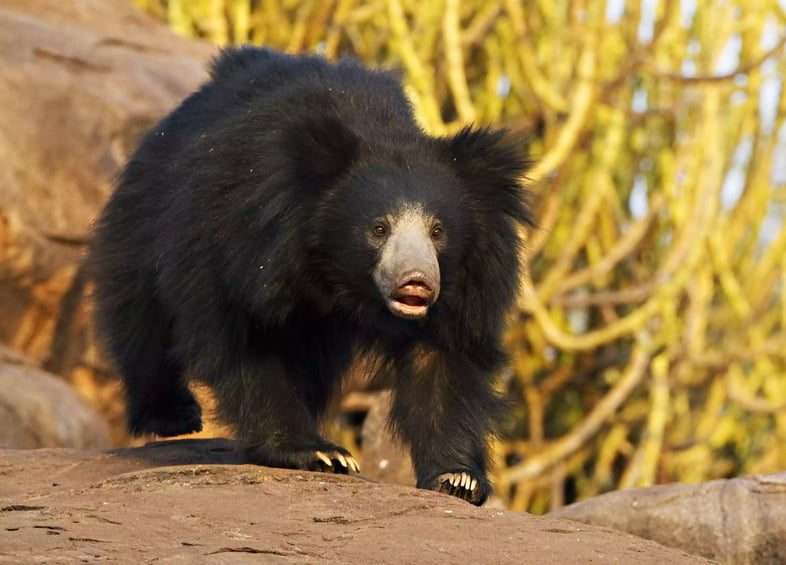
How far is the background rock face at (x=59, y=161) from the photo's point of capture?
698cm

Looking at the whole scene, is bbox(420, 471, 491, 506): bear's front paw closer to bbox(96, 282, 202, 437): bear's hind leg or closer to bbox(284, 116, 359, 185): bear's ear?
bbox(284, 116, 359, 185): bear's ear

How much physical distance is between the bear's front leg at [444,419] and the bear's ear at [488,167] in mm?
428

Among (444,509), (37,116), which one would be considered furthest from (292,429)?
(37,116)

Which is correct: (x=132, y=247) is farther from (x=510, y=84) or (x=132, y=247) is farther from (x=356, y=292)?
(x=510, y=84)

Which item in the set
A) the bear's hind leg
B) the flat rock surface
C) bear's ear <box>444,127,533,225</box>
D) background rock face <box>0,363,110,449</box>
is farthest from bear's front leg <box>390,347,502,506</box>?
background rock face <box>0,363,110,449</box>

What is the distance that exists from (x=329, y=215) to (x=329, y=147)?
0.58 ft

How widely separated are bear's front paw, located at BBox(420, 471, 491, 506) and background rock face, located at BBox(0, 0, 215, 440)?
3.30 meters

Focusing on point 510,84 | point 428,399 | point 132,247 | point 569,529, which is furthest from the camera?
point 510,84

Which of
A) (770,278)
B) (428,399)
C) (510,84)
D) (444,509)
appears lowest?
(444,509)

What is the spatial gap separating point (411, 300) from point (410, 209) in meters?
0.29

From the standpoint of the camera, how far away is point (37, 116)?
7.12 m

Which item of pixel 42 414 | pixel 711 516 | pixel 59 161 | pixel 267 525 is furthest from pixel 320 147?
pixel 59 161

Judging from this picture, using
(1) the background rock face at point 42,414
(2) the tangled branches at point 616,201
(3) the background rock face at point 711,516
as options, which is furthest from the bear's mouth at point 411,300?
(2) the tangled branches at point 616,201

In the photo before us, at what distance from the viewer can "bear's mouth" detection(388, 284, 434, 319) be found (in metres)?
3.65
